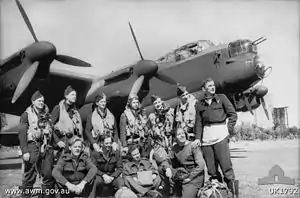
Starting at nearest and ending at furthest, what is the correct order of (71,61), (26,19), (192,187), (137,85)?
(192,187) < (26,19) < (71,61) < (137,85)

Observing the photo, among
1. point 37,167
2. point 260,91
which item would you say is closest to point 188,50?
point 260,91

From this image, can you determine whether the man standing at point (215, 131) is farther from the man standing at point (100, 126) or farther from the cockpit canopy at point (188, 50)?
the cockpit canopy at point (188, 50)

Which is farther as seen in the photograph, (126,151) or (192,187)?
(126,151)

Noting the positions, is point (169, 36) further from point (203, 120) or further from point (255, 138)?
point (255, 138)

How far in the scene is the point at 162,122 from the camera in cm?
595

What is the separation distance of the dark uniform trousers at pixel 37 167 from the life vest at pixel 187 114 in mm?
2186

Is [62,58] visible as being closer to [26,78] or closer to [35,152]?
[26,78]

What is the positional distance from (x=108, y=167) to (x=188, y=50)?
18.7 feet

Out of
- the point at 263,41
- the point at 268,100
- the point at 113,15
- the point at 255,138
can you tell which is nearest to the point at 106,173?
the point at 113,15

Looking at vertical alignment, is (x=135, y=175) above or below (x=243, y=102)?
below

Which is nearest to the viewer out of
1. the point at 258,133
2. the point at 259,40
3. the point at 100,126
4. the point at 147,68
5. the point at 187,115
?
the point at 100,126

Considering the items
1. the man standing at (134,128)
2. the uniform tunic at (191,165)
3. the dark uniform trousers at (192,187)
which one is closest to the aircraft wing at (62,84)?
the man standing at (134,128)

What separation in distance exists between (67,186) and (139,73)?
4.76m

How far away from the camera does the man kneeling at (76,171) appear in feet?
15.2
